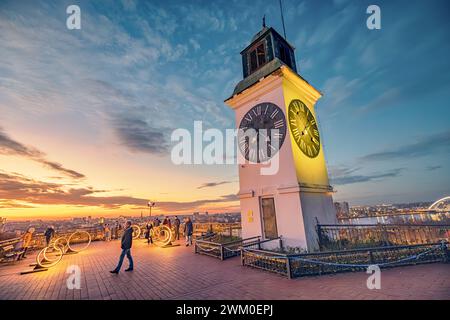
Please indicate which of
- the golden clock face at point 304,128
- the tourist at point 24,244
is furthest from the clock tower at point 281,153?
the tourist at point 24,244

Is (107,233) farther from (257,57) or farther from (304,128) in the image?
(257,57)

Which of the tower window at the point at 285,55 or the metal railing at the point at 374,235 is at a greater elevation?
the tower window at the point at 285,55

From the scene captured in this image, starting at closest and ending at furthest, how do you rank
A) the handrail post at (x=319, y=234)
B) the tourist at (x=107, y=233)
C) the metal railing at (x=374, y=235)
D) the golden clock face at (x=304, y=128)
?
1. the metal railing at (x=374, y=235)
2. the handrail post at (x=319, y=234)
3. the golden clock face at (x=304, y=128)
4. the tourist at (x=107, y=233)

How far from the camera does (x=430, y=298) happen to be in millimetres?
4566

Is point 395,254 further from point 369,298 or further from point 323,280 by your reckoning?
point 369,298

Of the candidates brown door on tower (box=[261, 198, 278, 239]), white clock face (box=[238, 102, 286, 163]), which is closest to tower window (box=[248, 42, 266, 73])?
white clock face (box=[238, 102, 286, 163])

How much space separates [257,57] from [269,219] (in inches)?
430

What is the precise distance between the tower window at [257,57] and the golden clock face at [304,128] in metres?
3.83

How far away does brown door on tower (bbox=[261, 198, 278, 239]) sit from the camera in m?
10.4

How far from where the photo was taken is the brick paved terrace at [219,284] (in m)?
5.23

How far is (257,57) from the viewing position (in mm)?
13492

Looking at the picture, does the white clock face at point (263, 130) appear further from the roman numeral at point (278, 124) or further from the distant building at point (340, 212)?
the distant building at point (340, 212)

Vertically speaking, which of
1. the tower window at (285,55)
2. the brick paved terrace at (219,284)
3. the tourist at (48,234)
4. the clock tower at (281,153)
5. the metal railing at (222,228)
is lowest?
the brick paved terrace at (219,284)

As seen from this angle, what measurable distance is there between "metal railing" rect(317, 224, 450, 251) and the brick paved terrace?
166cm
